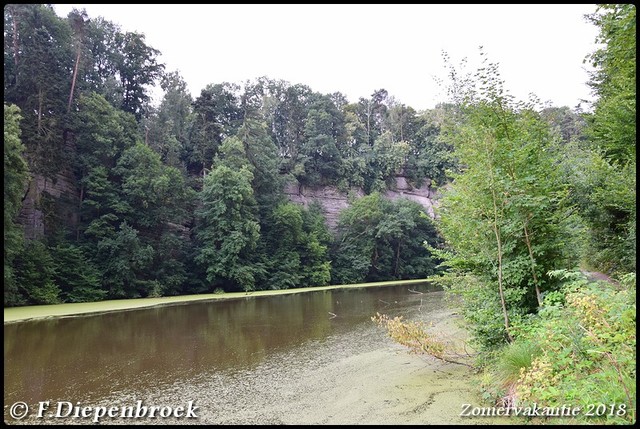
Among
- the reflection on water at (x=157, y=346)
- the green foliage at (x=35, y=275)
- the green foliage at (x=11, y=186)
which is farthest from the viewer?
the green foliage at (x=35, y=275)

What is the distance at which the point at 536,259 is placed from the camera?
616 centimetres

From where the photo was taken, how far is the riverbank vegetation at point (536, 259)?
382cm

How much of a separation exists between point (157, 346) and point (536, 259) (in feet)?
28.6

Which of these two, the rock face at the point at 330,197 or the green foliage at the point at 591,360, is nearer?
the green foliage at the point at 591,360

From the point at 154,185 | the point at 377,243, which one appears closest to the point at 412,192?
the point at 377,243

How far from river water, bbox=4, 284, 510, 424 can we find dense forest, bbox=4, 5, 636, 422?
1.29 m

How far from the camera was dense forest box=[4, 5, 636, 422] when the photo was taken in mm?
5129

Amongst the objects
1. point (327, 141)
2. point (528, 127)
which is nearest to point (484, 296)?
point (528, 127)

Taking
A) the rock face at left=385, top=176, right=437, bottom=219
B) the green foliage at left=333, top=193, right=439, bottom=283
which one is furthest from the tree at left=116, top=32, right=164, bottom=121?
the rock face at left=385, top=176, right=437, bottom=219

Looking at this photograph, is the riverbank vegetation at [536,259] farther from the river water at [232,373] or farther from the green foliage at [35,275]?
the green foliage at [35,275]

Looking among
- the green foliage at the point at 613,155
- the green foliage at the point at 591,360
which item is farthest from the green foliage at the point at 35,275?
the green foliage at the point at 613,155

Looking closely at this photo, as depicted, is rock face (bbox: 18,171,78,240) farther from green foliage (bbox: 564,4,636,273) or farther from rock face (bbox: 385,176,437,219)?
rock face (bbox: 385,176,437,219)

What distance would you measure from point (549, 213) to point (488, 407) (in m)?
3.01

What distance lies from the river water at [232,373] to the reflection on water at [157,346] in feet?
0.09
